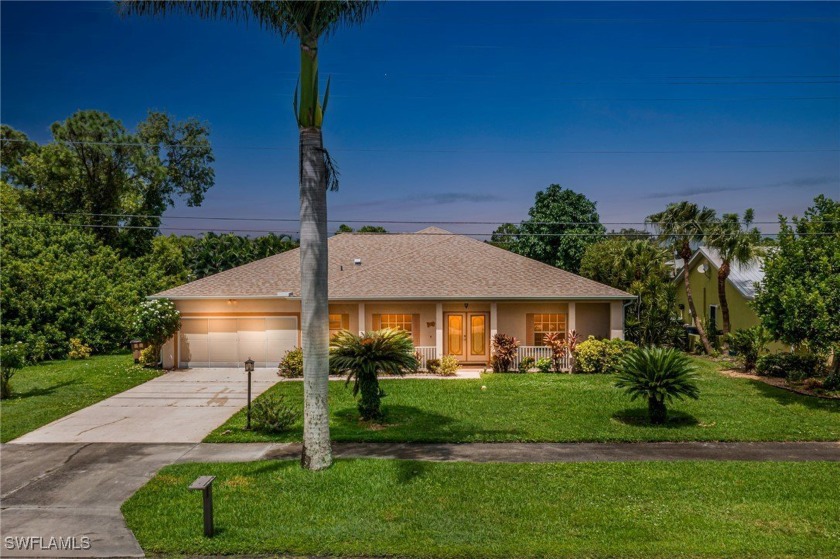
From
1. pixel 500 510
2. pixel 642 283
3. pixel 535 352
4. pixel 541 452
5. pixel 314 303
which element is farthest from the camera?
pixel 642 283

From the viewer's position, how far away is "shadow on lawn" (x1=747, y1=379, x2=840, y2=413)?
1355 cm

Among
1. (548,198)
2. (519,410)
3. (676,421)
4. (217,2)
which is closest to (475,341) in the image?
(519,410)

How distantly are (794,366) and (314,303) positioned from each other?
16652mm

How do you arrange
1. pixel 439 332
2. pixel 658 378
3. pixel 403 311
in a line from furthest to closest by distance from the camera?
pixel 403 311, pixel 439 332, pixel 658 378

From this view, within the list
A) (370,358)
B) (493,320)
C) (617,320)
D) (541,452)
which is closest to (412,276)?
(493,320)

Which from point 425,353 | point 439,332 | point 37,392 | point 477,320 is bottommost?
point 37,392

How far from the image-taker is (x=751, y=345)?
1908cm

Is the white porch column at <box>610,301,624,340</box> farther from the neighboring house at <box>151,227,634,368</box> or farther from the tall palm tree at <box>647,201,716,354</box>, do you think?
the tall palm tree at <box>647,201,716,354</box>

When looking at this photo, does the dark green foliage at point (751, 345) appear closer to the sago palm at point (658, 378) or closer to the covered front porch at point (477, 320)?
the covered front porch at point (477, 320)

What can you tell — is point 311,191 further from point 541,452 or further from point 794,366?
point 794,366

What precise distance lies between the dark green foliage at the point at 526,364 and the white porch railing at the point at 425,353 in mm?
3189

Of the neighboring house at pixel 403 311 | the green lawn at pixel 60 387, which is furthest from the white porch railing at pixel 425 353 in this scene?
the green lawn at pixel 60 387

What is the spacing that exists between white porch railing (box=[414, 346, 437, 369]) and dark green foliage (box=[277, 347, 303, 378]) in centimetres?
432

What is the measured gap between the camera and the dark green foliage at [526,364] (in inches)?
754
